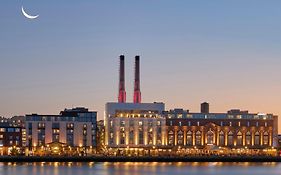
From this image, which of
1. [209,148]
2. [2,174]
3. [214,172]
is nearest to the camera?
[2,174]

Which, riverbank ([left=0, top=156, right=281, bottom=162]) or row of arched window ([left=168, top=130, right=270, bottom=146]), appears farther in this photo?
row of arched window ([left=168, top=130, right=270, bottom=146])

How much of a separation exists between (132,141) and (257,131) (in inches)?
770

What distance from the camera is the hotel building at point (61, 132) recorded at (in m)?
141

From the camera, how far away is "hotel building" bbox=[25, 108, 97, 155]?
14112cm

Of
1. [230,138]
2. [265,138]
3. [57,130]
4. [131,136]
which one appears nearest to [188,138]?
[230,138]

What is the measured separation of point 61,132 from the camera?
142m

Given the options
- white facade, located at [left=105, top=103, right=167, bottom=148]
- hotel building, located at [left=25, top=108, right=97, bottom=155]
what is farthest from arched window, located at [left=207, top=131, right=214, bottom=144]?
hotel building, located at [left=25, top=108, right=97, bottom=155]

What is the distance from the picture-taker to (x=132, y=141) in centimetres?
14588

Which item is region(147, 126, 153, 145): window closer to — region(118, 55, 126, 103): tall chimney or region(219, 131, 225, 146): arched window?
region(118, 55, 126, 103): tall chimney

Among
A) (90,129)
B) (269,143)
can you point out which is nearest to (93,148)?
(90,129)

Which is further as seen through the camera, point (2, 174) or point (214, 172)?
point (214, 172)

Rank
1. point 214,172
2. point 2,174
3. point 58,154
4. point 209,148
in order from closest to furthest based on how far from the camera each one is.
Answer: point 2,174, point 214,172, point 58,154, point 209,148

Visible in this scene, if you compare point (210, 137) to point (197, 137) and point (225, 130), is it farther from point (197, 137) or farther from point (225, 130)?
point (225, 130)

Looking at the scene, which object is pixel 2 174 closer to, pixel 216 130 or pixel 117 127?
pixel 117 127
